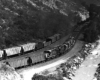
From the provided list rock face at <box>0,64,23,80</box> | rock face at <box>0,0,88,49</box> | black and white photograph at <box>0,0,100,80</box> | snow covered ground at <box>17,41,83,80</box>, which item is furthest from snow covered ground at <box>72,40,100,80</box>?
rock face at <box>0,0,88,49</box>

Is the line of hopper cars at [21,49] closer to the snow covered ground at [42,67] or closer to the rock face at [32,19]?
the rock face at [32,19]

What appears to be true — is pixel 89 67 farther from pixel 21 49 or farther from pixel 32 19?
pixel 32 19

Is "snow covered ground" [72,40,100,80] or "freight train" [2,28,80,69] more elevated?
"freight train" [2,28,80,69]

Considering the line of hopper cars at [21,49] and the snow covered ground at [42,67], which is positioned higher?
the line of hopper cars at [21,49]

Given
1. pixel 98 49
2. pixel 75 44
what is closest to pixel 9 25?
pixel 75 44

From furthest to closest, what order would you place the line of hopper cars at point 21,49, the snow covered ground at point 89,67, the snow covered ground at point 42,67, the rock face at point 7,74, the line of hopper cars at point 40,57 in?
the line of hopper cars at point 21,49 < the line of hopper cars at point 40,57 < the snow covered ground at point 89,67 < the snow covered ground at point 42,67 < the rock face at point 7,74

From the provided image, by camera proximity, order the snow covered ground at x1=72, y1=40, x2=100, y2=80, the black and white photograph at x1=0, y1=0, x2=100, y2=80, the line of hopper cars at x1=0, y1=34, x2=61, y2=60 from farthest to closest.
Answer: the line of hopper cars at x1=0, y1=34, x2=61, y2=60, the black and white photograph at x1=0, y1=0, x2=100, y2=80, the snow covered ground at x1=72, y1=40, x2=100, y2=80

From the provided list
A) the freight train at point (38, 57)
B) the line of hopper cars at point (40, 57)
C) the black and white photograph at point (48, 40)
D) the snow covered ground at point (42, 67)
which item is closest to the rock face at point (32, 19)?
the black and white photograph at point (48, 40)

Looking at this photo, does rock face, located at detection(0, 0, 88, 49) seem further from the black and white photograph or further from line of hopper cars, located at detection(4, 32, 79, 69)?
line of hopper cars, located at detection(4, 32, 79, 69)

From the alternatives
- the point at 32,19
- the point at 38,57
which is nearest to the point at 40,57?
the point at 38,57
